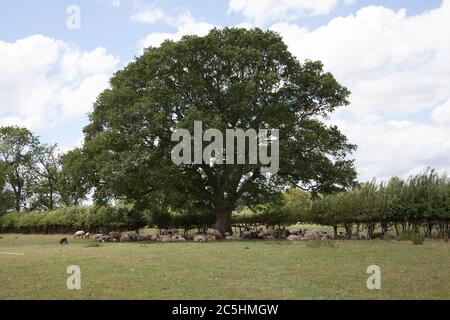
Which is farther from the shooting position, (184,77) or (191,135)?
(184,77)

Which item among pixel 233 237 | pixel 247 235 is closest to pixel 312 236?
pixel 247 235

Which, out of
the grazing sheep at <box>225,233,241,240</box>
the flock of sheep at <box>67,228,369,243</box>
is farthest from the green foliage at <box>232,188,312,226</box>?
the grazing sheep at <box>225,233,241,240</box>

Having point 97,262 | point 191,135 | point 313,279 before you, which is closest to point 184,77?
point 191,135

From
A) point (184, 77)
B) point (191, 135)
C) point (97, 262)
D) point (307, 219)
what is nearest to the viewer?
point (97, 262)

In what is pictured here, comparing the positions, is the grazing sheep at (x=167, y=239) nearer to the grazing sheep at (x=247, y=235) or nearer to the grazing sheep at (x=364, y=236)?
the grazing sheep at (x=247, y=235)

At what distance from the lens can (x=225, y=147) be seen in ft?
115

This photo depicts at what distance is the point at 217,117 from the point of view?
1314 inches

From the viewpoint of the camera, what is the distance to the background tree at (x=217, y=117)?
3438 cm

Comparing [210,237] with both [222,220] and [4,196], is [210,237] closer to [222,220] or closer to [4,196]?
[222,220]

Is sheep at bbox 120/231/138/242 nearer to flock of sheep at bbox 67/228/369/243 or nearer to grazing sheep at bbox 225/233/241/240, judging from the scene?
flock of sheep at bbox 67/228/369/243
